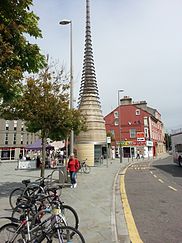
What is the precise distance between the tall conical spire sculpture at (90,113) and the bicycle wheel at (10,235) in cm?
2546

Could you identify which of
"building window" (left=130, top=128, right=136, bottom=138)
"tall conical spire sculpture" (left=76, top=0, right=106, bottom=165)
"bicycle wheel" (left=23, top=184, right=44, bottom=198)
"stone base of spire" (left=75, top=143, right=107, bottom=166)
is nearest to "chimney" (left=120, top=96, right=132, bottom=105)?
"building window" (left=130, top=128, right=136, bottom=138)

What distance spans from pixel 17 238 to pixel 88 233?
6.06 feet

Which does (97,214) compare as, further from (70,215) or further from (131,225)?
(70,215)

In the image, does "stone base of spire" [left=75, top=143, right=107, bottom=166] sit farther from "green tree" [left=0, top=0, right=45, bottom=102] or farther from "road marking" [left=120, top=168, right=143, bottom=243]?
"green tree" [left=0, top=0, right=45, bottom=102]

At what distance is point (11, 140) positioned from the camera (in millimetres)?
66875

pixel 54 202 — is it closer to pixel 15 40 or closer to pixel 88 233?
pixel 88 233

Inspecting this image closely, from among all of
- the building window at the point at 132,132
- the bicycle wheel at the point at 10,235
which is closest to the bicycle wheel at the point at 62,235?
the bicycle wheel at the point at 10,235

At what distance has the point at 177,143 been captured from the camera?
2484cm

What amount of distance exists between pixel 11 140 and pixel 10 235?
6607 centimetres

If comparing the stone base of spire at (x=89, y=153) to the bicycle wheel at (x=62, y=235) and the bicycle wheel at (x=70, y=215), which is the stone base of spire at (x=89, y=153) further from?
the bicycle wheel at (x=62, y=235)

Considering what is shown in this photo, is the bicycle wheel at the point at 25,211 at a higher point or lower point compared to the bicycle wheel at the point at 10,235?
higher

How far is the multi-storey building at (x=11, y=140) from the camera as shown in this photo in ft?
213

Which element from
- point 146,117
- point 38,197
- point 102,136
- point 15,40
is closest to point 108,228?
point 38,197

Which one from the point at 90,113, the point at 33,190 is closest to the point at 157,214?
the point at 33,190
